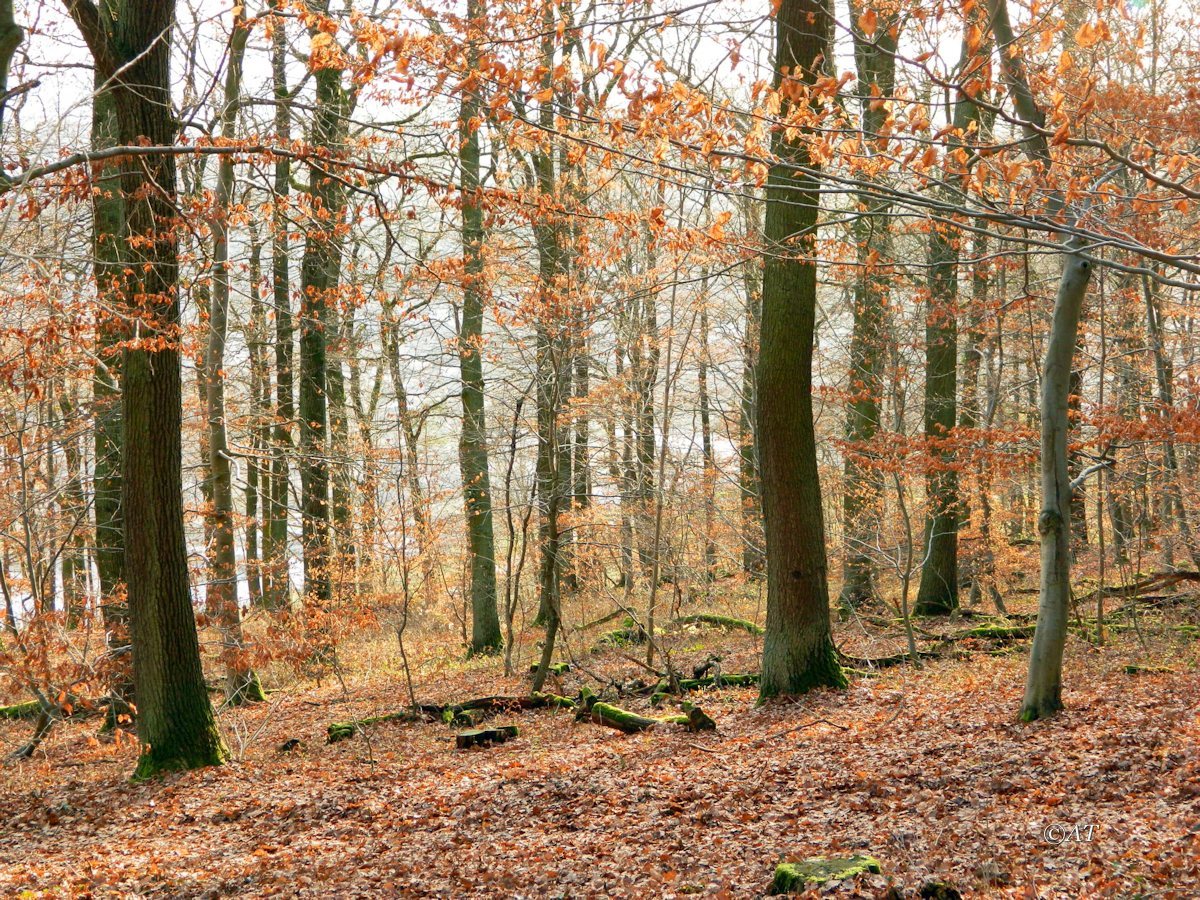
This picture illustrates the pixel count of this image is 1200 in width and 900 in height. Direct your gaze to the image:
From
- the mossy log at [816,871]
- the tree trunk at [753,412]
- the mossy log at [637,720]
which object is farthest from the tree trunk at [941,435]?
the mossy log at [816,871]

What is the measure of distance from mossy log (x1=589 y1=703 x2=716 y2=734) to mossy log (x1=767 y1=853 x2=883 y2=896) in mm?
4138

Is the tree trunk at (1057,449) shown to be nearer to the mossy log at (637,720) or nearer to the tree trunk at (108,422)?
the mossy log at (637,720)

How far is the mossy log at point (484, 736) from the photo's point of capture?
31.0 feet

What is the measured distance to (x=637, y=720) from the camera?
919cm

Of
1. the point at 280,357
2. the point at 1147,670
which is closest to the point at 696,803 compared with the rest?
the point at 1147,670

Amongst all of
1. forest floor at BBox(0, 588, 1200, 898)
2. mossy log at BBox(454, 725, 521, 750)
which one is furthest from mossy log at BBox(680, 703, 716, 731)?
mossy log at BBox(454, 725, 521, 750)

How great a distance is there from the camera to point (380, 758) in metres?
9.15

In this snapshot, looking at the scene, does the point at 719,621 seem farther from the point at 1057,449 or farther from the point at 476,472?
the point at 1057,449

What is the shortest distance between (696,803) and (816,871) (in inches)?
78.1

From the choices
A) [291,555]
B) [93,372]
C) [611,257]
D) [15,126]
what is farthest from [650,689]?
[15,126]

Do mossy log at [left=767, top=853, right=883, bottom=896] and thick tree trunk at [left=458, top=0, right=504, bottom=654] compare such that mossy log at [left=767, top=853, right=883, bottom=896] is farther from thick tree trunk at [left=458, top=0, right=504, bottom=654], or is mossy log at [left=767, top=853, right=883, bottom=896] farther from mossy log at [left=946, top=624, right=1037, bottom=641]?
thick tree trunk at [left=458, top=0, right=504, bottom=654]

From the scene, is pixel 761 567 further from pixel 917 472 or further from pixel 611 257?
pixel 611 257

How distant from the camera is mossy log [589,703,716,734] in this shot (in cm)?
874

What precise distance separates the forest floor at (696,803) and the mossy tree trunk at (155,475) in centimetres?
62
